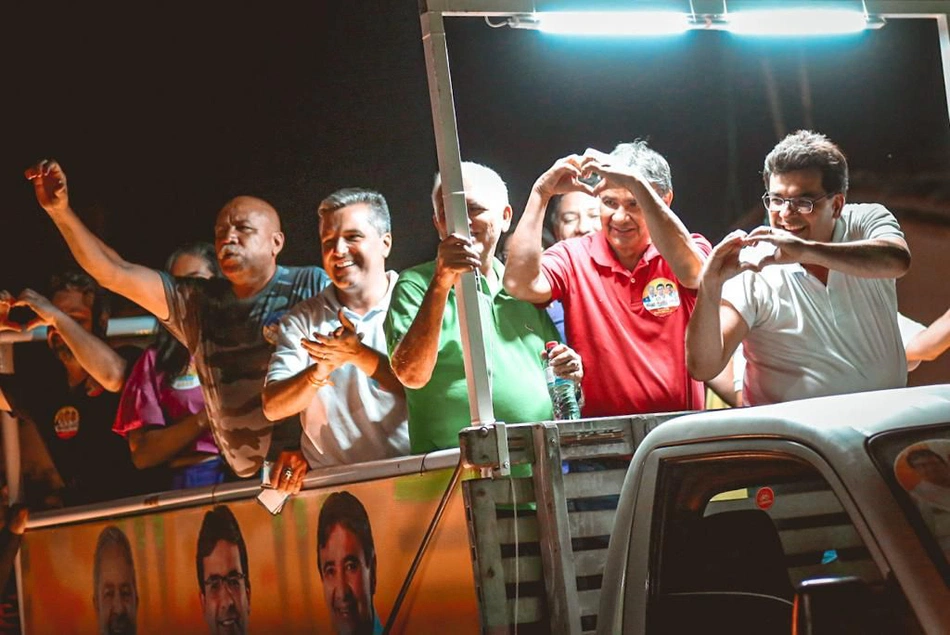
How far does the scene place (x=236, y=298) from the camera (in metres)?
6.60

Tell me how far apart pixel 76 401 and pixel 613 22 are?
167 inches

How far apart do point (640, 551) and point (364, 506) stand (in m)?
1.51

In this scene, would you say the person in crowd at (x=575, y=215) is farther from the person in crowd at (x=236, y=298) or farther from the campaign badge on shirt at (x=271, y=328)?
the campaign badge on shirt at (x=271, y=328)

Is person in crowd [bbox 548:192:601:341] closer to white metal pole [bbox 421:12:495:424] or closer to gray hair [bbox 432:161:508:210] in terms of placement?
gray hair [bbox 432:161:508:210]

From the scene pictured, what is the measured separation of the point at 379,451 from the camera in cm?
548

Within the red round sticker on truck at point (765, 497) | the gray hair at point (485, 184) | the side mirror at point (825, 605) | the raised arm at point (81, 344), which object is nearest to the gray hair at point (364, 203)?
the gray hair at point (485, 184)

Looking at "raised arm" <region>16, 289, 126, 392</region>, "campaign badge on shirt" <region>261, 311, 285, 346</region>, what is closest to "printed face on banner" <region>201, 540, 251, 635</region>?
"campaign badge on shirt" <region>261, 311, 285, 346</region>

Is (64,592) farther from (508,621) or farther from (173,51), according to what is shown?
(508,621)

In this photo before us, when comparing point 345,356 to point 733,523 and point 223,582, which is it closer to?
point 223,582

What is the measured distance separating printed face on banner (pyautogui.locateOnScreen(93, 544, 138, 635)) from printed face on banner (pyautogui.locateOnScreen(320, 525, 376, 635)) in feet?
5.29

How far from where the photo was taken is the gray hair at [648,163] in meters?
5.08

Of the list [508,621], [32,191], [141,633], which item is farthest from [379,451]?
[32,191]

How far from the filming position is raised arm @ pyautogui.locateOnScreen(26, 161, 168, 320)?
6.48m

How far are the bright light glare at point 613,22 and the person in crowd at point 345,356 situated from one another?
144 cm
